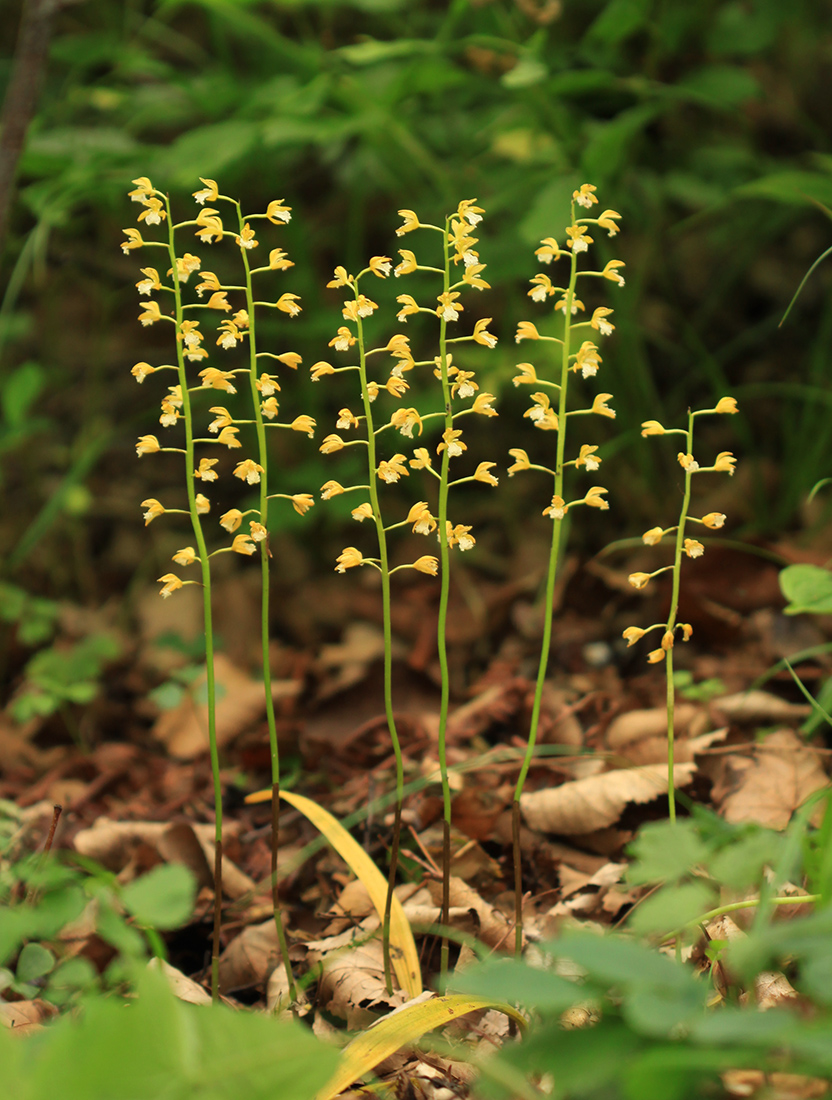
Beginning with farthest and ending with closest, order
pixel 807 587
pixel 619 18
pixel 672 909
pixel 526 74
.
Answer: pixel 619 18, pixel 526 74, pixel 807 587, pixel 672 909

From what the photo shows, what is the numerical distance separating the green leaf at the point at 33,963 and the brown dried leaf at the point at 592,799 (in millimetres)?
899

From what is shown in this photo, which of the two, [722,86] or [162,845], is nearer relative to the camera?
[162,845]

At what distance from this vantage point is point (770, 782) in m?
1.80

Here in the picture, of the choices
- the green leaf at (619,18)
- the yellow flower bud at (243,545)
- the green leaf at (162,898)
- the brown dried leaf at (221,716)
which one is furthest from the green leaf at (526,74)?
the green leaf at (162,898)

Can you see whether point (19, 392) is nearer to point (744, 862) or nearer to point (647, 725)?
point (647, 725)

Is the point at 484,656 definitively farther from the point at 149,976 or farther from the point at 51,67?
the point at 51,67

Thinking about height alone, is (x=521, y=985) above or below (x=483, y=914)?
above

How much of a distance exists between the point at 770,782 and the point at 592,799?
351 millimetres

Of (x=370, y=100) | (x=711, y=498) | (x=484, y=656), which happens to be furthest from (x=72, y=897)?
(x=711, y=498)

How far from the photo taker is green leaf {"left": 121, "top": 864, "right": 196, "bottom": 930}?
115 cm

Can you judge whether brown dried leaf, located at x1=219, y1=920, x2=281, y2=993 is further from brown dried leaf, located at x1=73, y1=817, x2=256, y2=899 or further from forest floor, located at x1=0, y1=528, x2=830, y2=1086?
brown dried leaf, located at x1=73, y1=817, x2=256, y2=899

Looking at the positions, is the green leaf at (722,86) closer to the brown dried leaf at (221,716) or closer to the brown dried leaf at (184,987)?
the brown dried leaf at (221,716)

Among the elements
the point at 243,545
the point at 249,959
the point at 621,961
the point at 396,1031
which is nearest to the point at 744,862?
the point at 621,961

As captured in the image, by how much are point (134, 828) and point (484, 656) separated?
46.1 inches
